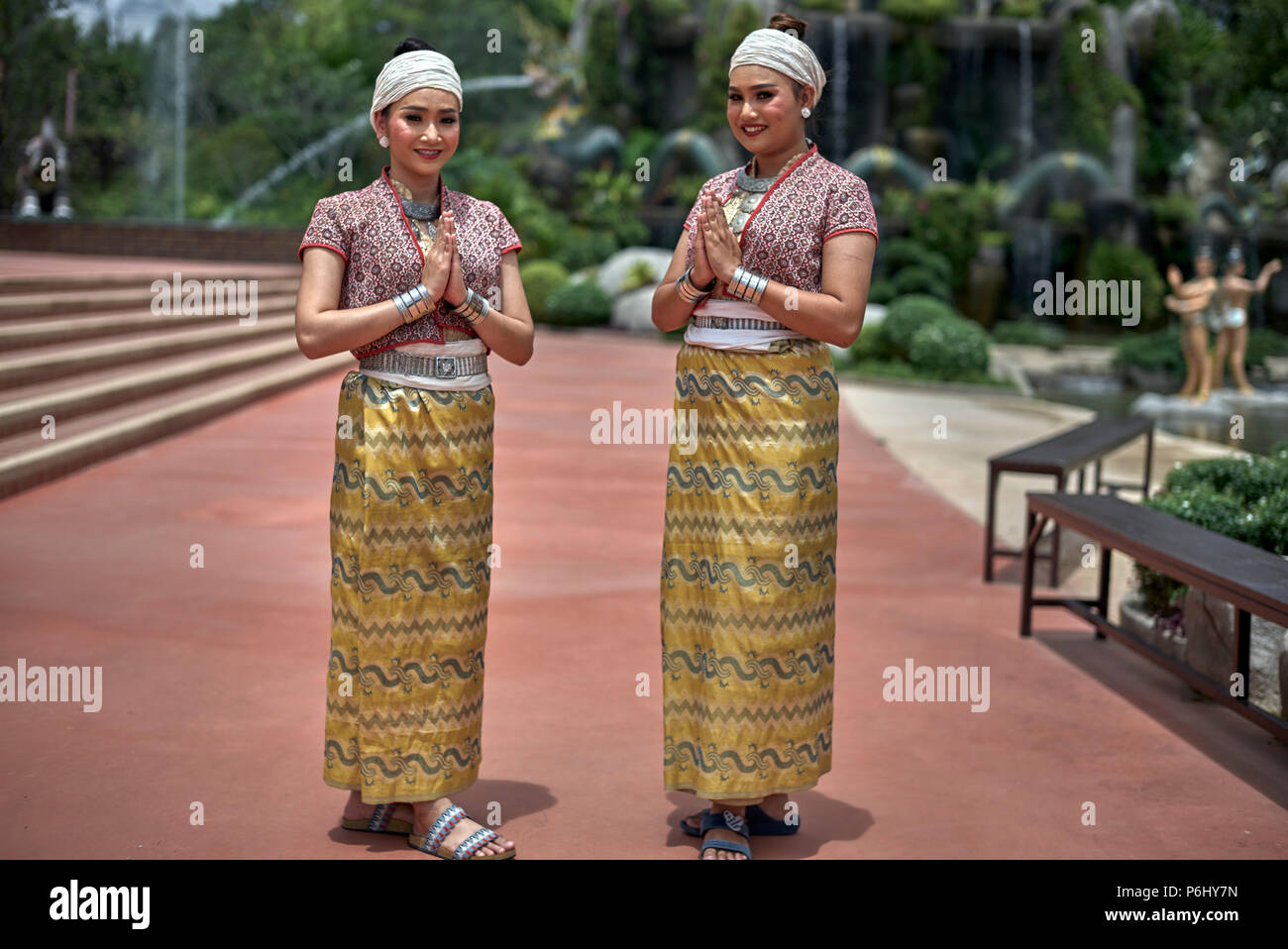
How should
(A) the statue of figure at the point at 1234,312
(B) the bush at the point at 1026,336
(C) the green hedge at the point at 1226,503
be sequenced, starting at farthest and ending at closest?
(B) the bush at the point at 1026,336
(A) the statue of figure at the point at 1234,312
(C) the green hedge at the point at 1226,503

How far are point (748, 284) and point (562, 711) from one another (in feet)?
6.80

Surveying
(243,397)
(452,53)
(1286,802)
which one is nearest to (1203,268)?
(243,397)

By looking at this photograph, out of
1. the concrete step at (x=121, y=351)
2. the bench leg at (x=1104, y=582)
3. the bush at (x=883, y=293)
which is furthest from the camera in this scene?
the bush at (x=883, y=293)

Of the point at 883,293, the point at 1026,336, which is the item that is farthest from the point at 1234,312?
the point at 883,293

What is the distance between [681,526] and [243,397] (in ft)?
32.6

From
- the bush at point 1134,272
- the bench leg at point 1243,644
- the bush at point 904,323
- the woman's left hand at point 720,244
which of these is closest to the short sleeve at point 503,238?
the woman's left hand at point 720,244

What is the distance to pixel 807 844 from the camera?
144 inches

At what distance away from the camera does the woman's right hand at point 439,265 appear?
3262mm

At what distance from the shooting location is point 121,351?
11492 mm

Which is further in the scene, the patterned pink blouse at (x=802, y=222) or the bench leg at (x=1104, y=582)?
the bench leg at (x=1104, y=582)

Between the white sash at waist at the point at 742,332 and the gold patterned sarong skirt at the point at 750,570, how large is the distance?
0.03 meters

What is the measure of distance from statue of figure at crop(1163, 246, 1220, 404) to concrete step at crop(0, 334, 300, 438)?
11.3 meters

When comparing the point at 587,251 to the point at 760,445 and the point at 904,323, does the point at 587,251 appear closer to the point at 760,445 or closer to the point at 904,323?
the point at 904,323

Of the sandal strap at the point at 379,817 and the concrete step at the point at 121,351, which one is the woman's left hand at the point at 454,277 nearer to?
the sandal strap at the point at 379,817
